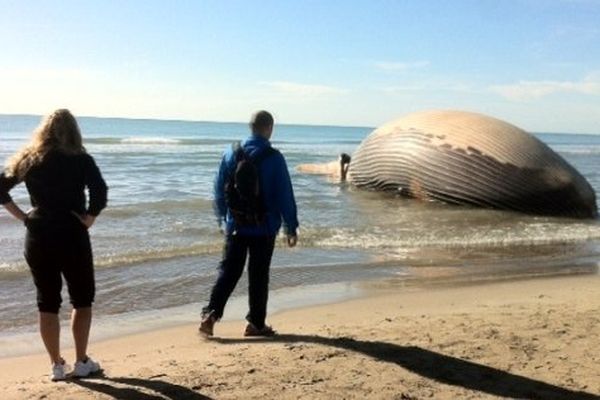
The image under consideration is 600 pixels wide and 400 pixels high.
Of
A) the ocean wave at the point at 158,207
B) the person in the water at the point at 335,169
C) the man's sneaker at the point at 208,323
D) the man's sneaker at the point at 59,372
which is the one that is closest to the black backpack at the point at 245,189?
the man's sneaker at the point at 208,323

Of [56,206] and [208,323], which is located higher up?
[56,206]

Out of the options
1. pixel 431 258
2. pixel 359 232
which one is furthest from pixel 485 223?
pixel 431 258

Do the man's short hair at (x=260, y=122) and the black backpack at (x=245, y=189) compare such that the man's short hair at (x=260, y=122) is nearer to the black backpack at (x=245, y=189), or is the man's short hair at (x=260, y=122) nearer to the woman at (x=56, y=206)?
the black backpack at (x=245, y=189)

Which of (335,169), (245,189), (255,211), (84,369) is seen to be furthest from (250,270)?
(335,169)

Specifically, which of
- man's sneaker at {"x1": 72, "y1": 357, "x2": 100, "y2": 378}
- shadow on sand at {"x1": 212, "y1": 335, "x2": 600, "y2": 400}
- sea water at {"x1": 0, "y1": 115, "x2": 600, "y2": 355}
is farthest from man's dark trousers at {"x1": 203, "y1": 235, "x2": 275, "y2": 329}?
man's sneaker at {"x1": 72, "y1": 357, "x2": 100, "y2": 378}

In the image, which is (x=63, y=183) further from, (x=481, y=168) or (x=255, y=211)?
(x=481, y=168)

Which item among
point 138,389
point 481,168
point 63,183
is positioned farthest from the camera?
point 481,168

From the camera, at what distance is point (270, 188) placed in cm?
532

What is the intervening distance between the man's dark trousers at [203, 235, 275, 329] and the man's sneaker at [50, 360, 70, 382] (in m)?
1.27

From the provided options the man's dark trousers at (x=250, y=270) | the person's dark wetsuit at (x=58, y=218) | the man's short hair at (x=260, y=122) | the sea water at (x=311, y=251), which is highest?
the man's short hair at (x=260, y=122)

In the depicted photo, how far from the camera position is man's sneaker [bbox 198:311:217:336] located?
5535 millimetres

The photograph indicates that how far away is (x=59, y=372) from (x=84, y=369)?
135 mm

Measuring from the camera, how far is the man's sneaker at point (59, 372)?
4.45 metres

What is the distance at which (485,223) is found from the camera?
481 inches
